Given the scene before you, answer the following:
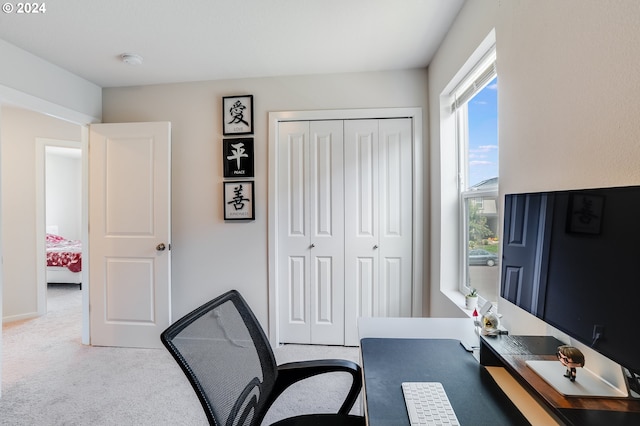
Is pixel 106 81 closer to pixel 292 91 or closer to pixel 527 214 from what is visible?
pixel 292 91

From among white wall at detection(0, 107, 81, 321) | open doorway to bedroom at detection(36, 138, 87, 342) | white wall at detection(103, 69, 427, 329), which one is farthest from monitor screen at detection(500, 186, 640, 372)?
white wall at detection(0, 107, 81, 321)

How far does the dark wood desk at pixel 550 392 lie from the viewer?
68 cm

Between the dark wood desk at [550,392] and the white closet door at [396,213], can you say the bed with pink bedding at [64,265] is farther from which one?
the dark wood desk at [550,392]

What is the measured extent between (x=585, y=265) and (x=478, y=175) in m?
1.25

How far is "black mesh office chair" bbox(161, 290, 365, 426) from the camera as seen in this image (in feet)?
2.52

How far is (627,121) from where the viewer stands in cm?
76

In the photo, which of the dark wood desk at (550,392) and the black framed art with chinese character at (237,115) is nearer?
the dark wood desk at (550,392)

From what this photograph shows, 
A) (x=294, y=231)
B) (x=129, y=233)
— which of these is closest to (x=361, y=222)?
(x=294, y=231)

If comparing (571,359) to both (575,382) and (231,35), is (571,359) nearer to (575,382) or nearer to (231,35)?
(575,382)

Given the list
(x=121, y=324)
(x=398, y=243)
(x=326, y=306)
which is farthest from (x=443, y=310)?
(x=121, y=324)

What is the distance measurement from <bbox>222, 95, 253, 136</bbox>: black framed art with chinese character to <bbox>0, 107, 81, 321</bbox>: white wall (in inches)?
106

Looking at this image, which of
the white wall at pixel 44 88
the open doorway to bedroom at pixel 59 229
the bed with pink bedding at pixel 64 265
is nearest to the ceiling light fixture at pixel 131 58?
the white wall at pixel 44 88

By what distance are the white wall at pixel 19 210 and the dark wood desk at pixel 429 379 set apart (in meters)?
4.28

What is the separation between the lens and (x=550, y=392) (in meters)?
0.78
